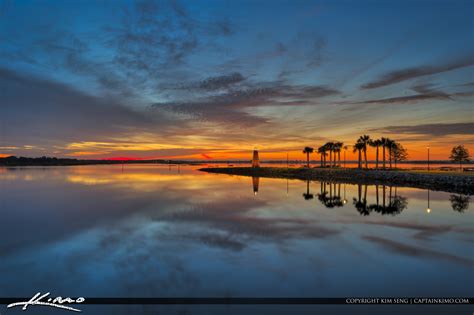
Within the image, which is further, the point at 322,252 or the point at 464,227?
the point at 464,227

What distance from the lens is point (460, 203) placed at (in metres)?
29.7

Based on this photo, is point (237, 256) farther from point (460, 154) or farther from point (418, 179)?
point (460, 154)

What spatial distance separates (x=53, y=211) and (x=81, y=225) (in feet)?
28.8

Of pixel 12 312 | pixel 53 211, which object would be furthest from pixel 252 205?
pixel 12 312

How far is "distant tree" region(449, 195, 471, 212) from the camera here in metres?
26.9

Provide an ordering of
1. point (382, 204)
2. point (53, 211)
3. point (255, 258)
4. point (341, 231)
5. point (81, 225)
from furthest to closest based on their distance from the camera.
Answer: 1. point (382, 204)
2. point (53, 211)
3. point (81, 225)
4. point (341, 231)
5. point (255, 258)

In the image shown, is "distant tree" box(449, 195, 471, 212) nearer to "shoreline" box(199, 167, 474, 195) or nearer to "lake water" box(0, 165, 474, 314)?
"lake water" box(0, 165, 474, 314)

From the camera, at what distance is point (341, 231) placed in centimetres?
1878

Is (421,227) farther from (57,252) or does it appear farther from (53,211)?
(53,211)

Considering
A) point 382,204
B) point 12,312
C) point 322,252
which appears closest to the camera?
point 12,312
